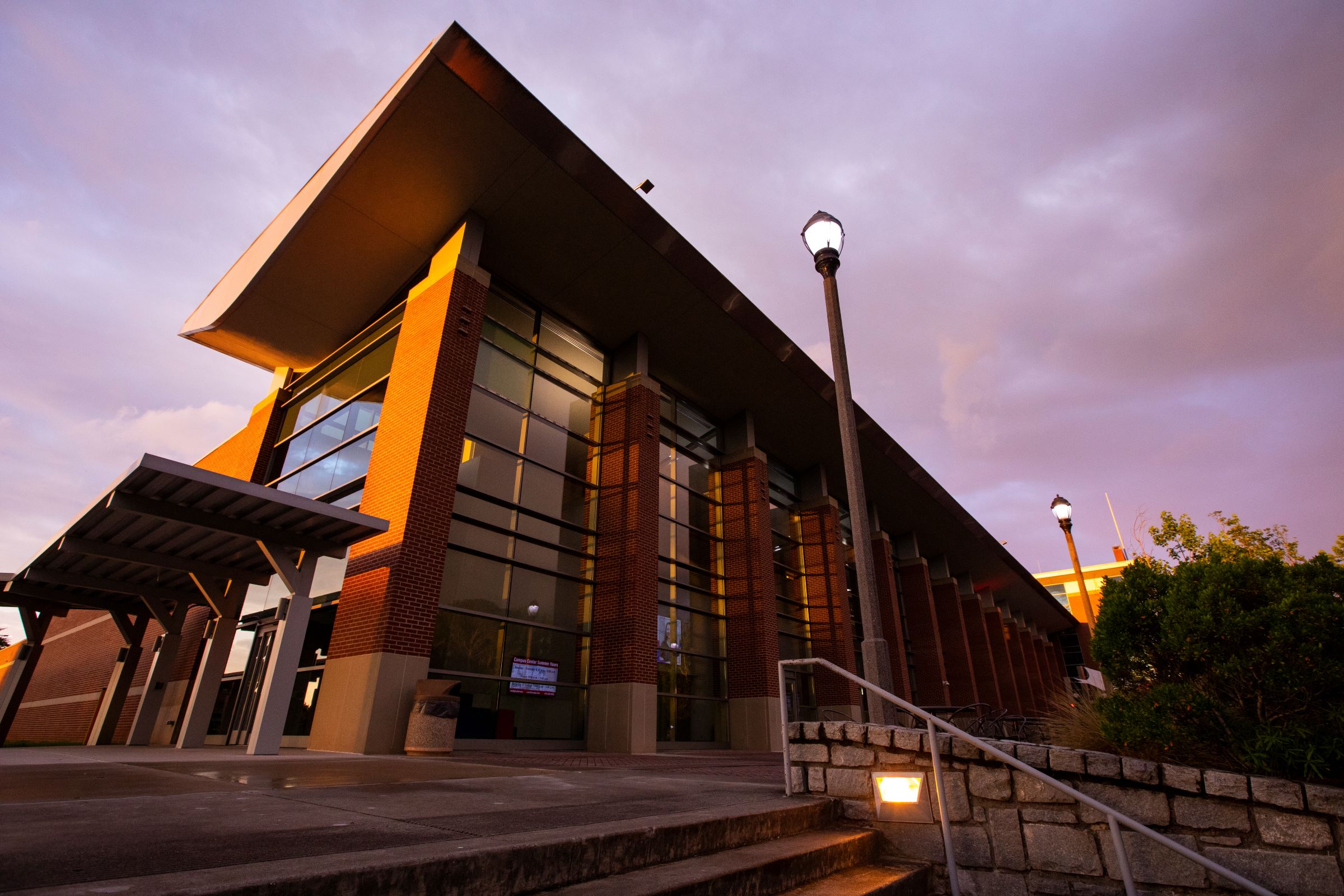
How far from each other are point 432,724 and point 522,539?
15.5ft

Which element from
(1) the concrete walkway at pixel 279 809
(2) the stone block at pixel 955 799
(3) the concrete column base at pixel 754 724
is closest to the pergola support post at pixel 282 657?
(1) the concrete walkway at pixel 279 809

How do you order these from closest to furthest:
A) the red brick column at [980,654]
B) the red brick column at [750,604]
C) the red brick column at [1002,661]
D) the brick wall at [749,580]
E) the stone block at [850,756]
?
the stone block at [850,756] < the red brick column at [750,604] < the brick wall at [749,580] < the red brick column at [980,654] < the red brick column at [1002,661]

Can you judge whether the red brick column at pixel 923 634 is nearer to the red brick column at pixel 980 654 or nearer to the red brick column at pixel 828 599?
the red brick column at pixel 980 654

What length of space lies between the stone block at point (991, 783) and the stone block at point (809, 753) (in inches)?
44.2

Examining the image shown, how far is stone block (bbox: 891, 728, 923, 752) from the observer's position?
209 inches

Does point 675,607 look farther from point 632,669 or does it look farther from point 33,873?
point 33,873

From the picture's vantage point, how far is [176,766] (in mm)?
6992

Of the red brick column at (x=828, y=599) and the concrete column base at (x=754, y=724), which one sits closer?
the concrete column base at (x=754, y=724)

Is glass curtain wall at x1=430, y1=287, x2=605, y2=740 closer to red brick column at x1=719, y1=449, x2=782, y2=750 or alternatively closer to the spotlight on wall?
red brick column at x1=719, y1=449, x2=782, y2=750

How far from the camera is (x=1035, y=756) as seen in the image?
4984 millimetres

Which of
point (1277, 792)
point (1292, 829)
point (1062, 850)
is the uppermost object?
point (1277, 792)

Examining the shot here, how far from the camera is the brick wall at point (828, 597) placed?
71.6ft

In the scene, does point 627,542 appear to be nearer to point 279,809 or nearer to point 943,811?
point 943,811

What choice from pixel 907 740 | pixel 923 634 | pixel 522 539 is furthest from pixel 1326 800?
pixel 923 634
